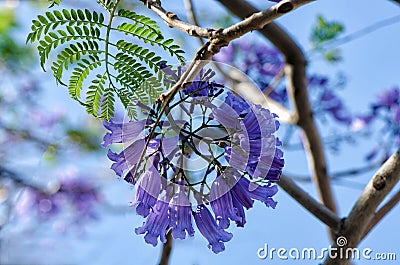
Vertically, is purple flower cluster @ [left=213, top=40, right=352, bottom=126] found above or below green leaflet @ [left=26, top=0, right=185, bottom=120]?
above

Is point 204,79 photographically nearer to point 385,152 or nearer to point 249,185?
point 249,185

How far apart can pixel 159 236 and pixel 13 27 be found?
1464mm

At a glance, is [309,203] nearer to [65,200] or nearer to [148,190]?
[148,190]

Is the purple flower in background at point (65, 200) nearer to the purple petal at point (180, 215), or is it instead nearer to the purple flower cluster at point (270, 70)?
the purple flower cluster at point (270, 70)

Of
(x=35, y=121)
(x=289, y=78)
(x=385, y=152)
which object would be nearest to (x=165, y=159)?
(x=289, y=78)

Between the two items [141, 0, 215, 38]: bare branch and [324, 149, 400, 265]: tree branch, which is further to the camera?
[324, 149, 400, 265]: tree branch

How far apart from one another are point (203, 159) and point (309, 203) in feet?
1.46

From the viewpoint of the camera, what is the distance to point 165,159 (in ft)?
2.12

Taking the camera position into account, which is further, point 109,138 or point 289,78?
point 289,78

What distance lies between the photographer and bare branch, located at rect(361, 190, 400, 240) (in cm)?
108

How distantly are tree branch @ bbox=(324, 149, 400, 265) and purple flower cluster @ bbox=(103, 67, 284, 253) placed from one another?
38 cm

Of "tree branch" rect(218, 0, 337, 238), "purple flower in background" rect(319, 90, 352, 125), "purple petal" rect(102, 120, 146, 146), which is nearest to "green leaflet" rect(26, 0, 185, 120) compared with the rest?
"purple petal" rect(102, 120, 146, 146)

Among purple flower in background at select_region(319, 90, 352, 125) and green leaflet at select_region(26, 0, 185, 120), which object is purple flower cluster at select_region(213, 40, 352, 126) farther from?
green leaflet at select_region(26, 0, 185, 120)

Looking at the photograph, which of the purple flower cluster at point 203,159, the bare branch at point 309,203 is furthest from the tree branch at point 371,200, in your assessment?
the purple flower cluster at point 203,159
